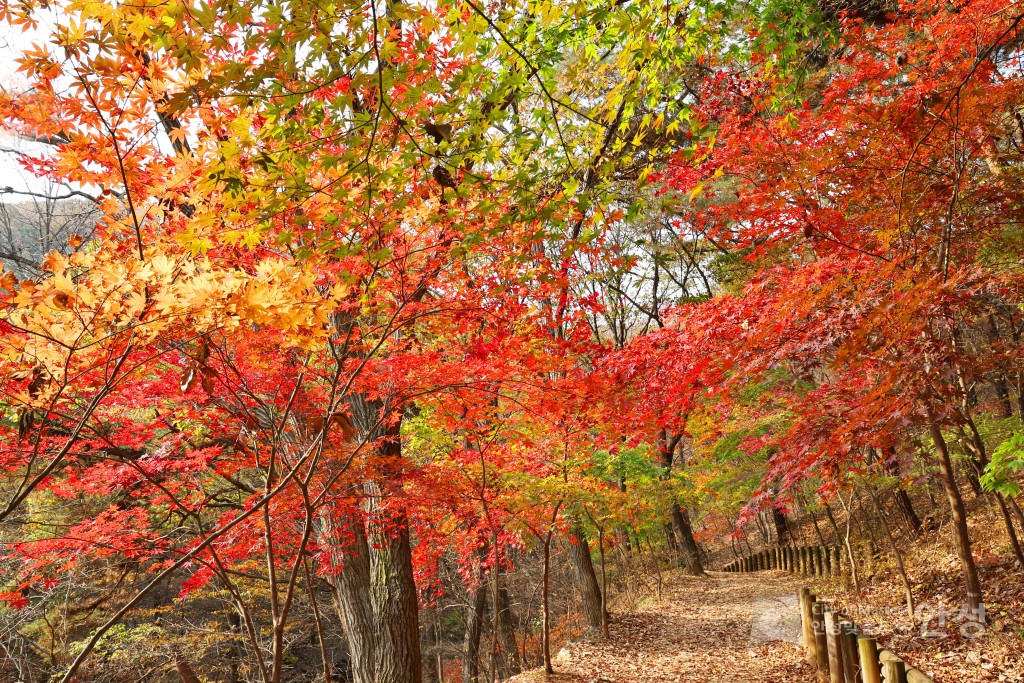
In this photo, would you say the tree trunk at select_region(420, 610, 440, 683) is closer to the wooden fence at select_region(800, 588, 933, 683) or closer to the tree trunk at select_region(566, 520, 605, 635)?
the tree trunk at select_region(566, 520, 605, 635)

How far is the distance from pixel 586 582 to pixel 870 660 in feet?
A: 27.8

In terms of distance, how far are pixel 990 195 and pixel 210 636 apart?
590 inches

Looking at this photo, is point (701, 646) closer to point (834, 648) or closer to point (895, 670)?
point (834, 648)

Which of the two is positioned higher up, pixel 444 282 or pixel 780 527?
pixel 444 282

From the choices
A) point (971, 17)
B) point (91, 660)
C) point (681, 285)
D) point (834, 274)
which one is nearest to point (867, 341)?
point (834, 274)

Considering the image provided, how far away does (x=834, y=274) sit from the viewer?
19.8 feet

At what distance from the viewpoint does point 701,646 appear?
32.1ft

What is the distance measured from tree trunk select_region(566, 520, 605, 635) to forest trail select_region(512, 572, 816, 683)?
1.26ft

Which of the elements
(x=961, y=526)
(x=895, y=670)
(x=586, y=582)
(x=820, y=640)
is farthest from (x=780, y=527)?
(x=895, y=670)

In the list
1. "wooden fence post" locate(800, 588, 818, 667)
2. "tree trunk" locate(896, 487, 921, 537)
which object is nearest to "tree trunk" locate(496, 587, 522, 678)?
"wooden fence post" locate(800, 588, 818, 667)

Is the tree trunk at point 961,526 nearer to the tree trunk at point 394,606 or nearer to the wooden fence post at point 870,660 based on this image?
the wooden fence post at point 870,660

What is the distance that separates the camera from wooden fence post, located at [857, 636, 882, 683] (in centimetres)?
418

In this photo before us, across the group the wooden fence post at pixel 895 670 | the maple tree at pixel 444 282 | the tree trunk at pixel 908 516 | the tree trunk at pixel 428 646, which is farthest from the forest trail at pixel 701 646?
the tree trunk at pixel 428 646

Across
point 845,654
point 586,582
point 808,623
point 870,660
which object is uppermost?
point 870,660
